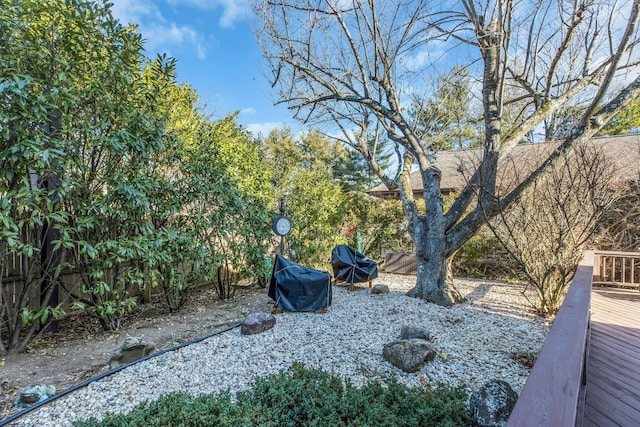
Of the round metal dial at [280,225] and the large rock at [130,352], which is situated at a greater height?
the round metal dial at [280,225]

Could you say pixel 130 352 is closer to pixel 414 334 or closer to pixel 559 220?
pixel 414 334

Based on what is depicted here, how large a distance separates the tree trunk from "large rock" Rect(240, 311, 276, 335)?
9.81ft

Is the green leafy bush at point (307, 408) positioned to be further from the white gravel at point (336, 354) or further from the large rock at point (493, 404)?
the white gravel at point (336, 354)

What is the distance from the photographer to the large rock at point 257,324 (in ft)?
13.6

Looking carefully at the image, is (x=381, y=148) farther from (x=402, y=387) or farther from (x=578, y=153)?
(x=402, y=387)

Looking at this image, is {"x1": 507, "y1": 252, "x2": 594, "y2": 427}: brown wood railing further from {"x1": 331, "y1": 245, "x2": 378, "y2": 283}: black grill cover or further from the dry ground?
{"x1": 331, "y1": 245, "x2": 378, "y2": 283}: black grill cover

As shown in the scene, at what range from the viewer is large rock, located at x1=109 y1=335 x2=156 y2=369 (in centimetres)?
331

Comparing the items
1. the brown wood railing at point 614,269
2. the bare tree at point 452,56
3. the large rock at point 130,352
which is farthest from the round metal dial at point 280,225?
the brown wood railing at point 614,269

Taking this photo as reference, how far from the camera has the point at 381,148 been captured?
70.5 ft

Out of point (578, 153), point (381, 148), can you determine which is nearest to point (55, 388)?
point (578, 153)

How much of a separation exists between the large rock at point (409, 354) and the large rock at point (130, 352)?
2.58m

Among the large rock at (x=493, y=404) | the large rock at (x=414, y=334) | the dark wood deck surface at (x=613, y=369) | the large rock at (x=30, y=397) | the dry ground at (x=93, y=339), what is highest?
the dark wood deck surface at (x=613, y=369)

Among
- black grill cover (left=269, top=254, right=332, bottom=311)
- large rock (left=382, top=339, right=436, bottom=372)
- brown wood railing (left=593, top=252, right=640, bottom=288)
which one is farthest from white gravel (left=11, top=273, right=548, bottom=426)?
brown wood railing (left=593, top=252, right=640, bottom=288)

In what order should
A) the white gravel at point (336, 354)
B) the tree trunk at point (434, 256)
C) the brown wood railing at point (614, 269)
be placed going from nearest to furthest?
the white gravel at point (336, 354) < the brown wood railing at point (614, 269) < the tree trunk at point (434, 256)
